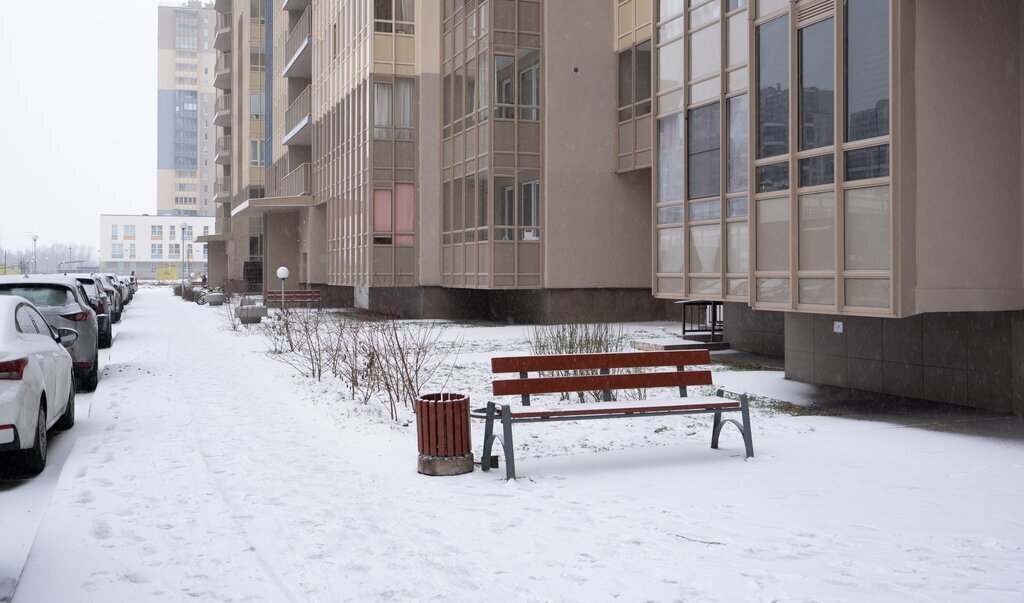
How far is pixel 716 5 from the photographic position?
682 inches

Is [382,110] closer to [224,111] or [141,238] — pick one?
[224,111]

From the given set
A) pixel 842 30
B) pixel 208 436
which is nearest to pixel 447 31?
pixel 842 30

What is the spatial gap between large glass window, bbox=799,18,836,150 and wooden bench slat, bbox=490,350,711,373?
3994mm

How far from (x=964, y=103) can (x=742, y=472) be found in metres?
5.96

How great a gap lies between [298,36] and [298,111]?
3.98m

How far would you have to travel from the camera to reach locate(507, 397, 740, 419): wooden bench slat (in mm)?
8102

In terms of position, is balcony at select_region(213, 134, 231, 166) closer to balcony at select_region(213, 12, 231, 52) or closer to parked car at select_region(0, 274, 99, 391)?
balcony at select_region(213, 12, 231, 52)

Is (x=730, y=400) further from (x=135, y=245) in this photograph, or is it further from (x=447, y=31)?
(x=135, y=245)

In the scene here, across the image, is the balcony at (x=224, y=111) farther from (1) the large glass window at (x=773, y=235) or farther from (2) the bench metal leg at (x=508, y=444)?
(2) the bench metal leg at (x=508, y=444)

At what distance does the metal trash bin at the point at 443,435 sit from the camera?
8.00 metres

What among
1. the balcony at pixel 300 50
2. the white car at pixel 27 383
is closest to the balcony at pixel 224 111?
the balcony at pixel 300 50

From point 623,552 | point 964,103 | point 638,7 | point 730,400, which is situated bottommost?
point 623,552

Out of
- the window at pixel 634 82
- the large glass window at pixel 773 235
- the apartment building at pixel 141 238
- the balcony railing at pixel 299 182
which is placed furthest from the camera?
the apartment building at pixel 141 238

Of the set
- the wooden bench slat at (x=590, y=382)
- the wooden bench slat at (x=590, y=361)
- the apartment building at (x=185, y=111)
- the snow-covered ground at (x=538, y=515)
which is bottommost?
the snow-covered ground at (x=538, y=515)
